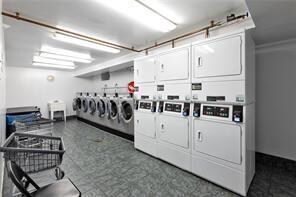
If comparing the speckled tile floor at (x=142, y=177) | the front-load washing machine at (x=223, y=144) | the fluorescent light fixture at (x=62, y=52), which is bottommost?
the speckled tile floor at (x=142, y=177)

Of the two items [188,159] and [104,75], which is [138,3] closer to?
[188,159]

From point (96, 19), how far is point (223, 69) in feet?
7.38

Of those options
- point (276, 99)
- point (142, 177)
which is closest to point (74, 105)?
point (142, 177)

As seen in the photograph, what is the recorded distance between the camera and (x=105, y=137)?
4418 millimetres

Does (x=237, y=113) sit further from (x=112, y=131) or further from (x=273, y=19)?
(x=112, y=131)

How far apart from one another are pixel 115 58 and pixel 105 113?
6.62 ft

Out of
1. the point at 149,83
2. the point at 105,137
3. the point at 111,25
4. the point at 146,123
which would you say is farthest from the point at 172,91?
the point at 105,137

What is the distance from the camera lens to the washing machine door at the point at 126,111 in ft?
13.4

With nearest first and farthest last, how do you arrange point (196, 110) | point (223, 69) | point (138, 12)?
point (223, 69) → point (138, 12) → point (196, 110)

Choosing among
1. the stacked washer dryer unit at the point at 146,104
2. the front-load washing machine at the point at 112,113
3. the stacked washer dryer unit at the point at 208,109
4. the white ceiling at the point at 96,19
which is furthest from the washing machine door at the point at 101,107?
the stacked washer dryer unit at the point at 208,109

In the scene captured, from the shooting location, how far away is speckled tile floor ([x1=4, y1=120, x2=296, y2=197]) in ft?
6.43

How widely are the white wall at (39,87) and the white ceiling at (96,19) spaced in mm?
3554

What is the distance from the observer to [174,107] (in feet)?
8.52

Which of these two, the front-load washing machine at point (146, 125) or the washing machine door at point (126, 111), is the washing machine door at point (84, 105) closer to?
the washing machine door at point (126, 111)
